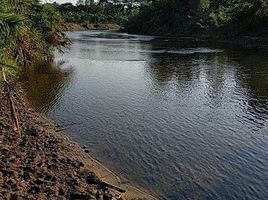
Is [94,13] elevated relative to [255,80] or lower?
Result: elevated

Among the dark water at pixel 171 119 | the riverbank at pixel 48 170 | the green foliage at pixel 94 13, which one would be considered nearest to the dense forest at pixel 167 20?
the green foliage at pixel 94 13

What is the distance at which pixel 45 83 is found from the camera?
113 ft

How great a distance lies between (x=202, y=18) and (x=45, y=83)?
65.0 meters

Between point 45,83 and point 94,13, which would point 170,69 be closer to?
point 45,83

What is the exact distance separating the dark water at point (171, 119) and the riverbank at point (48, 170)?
93cm

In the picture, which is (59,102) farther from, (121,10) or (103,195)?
(121,10)

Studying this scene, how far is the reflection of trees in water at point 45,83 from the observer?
28014 millimetres

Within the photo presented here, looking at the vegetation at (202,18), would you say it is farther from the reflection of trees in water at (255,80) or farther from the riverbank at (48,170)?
the riverbank at (48,170)

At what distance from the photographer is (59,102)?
28000 mm

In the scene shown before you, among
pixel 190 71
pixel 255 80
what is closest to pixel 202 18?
pixel 190 71

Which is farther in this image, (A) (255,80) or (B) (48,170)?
(A) (255,80)

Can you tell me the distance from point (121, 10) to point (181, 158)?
496ft

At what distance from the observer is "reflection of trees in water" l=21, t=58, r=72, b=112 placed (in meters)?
28.0

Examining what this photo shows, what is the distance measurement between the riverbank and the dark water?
3.05ft
